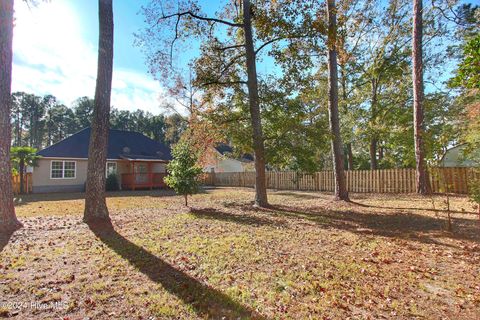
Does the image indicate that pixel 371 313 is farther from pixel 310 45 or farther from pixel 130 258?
pixel 310 45

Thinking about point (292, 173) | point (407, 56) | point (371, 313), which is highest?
point (407, 56)

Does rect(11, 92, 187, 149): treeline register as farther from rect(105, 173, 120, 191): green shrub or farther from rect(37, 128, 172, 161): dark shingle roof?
rect(105, 173, 120, 191): green shrub

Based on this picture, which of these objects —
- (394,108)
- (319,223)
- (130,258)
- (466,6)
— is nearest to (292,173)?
(394,108)

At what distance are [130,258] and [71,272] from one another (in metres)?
0.84

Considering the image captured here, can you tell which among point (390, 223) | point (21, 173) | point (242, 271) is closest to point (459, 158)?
point (390, 223)

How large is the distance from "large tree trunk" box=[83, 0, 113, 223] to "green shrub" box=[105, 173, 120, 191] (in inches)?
529

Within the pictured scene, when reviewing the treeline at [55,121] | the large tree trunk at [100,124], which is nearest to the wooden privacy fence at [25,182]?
the large tree trunk at [100,124]

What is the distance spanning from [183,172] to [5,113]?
5.22 m

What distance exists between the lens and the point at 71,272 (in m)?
3.70

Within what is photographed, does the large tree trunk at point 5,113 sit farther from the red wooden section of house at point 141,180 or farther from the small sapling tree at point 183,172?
the red wooden section of house at point 141,180

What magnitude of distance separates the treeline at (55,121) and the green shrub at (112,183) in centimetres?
3018

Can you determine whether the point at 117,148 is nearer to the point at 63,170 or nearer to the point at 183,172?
the point at 63,170

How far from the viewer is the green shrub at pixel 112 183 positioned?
1914 centimetres

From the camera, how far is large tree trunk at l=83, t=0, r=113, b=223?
6.80m
